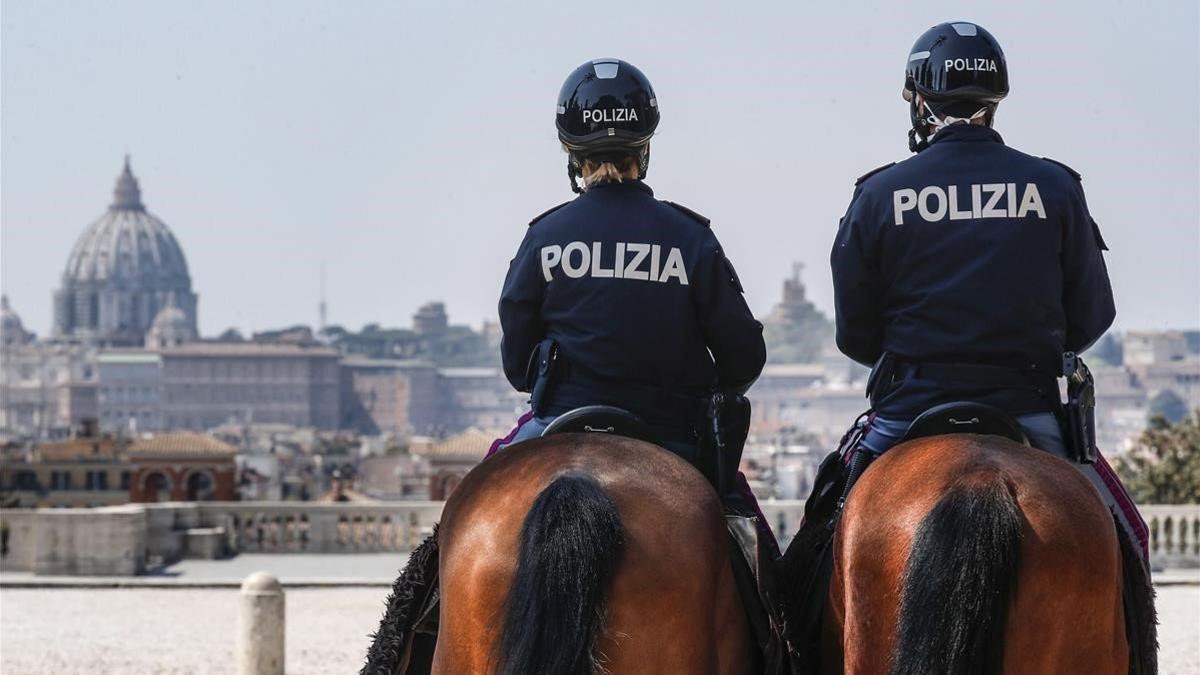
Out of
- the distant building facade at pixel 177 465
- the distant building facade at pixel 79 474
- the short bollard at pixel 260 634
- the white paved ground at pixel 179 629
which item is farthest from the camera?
the distant building facade at pixel 79 474

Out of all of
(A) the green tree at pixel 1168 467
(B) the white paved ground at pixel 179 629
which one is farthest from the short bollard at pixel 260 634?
(A) the green tree at pixel 1168 467

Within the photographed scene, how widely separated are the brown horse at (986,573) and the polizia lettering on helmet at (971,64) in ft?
3.99

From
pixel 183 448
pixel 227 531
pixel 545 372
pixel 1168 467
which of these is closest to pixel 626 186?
pixel 545 372

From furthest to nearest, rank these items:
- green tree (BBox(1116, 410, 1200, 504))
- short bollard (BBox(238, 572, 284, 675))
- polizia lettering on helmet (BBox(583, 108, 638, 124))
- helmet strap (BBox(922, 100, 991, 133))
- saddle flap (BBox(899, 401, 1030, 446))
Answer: green tree (BBox(1116, 410, 1200, 504)) → short bollard (BBox(238, 572, 284, 675)) → helmet strap (BBox(922, 100, 991, 133)) → polizia lettering on helmet (BBox(583, 108, 638, 124)) → saddle flap (BBox(899, 401, 1030, 446))

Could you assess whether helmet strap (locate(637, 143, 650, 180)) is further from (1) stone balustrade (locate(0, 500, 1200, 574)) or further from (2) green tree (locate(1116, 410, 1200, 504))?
(2) green tree (locate(1116, 410, 1200, 504))

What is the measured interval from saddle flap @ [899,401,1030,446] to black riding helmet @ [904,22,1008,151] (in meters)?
0.88

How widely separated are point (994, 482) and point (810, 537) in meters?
1.00

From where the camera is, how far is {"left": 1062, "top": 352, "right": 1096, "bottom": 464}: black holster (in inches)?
212

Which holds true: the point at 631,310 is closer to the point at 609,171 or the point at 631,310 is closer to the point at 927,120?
the point at 609,171

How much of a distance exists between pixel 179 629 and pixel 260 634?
3.75m

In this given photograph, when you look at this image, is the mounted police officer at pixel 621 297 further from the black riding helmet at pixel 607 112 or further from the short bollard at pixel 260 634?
the short bollard at pixel 260 634

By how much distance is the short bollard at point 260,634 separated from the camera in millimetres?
12531

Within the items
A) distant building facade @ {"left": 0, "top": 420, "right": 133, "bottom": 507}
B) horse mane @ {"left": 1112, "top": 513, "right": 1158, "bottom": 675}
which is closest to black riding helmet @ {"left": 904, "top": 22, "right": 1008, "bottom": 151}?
horse mane @ {"left": 1112, "top": 513, "right": 1158, "bottom": 675}

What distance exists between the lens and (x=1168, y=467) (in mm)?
31250
